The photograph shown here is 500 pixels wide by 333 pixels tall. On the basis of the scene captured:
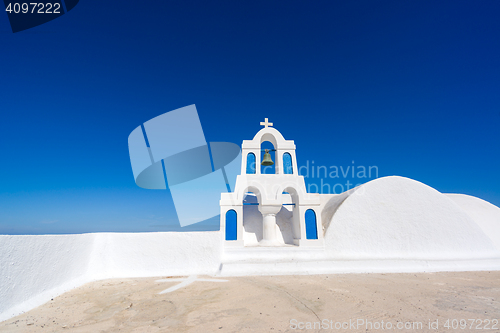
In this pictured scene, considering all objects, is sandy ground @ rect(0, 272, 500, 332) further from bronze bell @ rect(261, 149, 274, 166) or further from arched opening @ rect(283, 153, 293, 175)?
bronze bell @ rect(261, 149, 274, 166)

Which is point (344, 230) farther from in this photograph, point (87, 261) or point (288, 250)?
point (87, 261)

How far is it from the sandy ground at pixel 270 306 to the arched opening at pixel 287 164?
5.35 m

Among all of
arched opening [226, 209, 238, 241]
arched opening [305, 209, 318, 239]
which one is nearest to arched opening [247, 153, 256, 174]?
arched opening [226, 209, 238, 241]

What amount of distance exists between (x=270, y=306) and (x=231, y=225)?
18.3 feet

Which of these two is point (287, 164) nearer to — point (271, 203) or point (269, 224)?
point (271, 203)

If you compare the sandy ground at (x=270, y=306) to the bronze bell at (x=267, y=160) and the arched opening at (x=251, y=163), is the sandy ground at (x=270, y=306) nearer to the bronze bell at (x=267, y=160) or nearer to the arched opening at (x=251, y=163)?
the arched opening at (x=251, y=163)

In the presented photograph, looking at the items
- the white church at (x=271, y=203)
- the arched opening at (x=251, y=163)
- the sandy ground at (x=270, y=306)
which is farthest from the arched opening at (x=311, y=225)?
the arched opening at (x=251, y=163)

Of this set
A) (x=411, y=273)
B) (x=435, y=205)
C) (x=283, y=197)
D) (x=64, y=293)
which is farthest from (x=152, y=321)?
(x=435, y=205)

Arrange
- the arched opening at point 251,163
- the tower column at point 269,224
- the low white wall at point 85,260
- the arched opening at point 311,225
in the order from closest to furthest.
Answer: the low white wall at point 85,260, the arched opening at point 311,225, the tower column at point 269,224, the arched opening at point 251,163

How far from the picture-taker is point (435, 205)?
12875 mm

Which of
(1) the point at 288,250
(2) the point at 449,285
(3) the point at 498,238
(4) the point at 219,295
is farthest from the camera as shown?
(3) the point at 498,238

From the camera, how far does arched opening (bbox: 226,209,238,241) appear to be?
11500 mm

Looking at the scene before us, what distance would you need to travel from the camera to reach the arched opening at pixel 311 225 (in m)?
11.7

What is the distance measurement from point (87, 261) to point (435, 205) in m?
15.8
